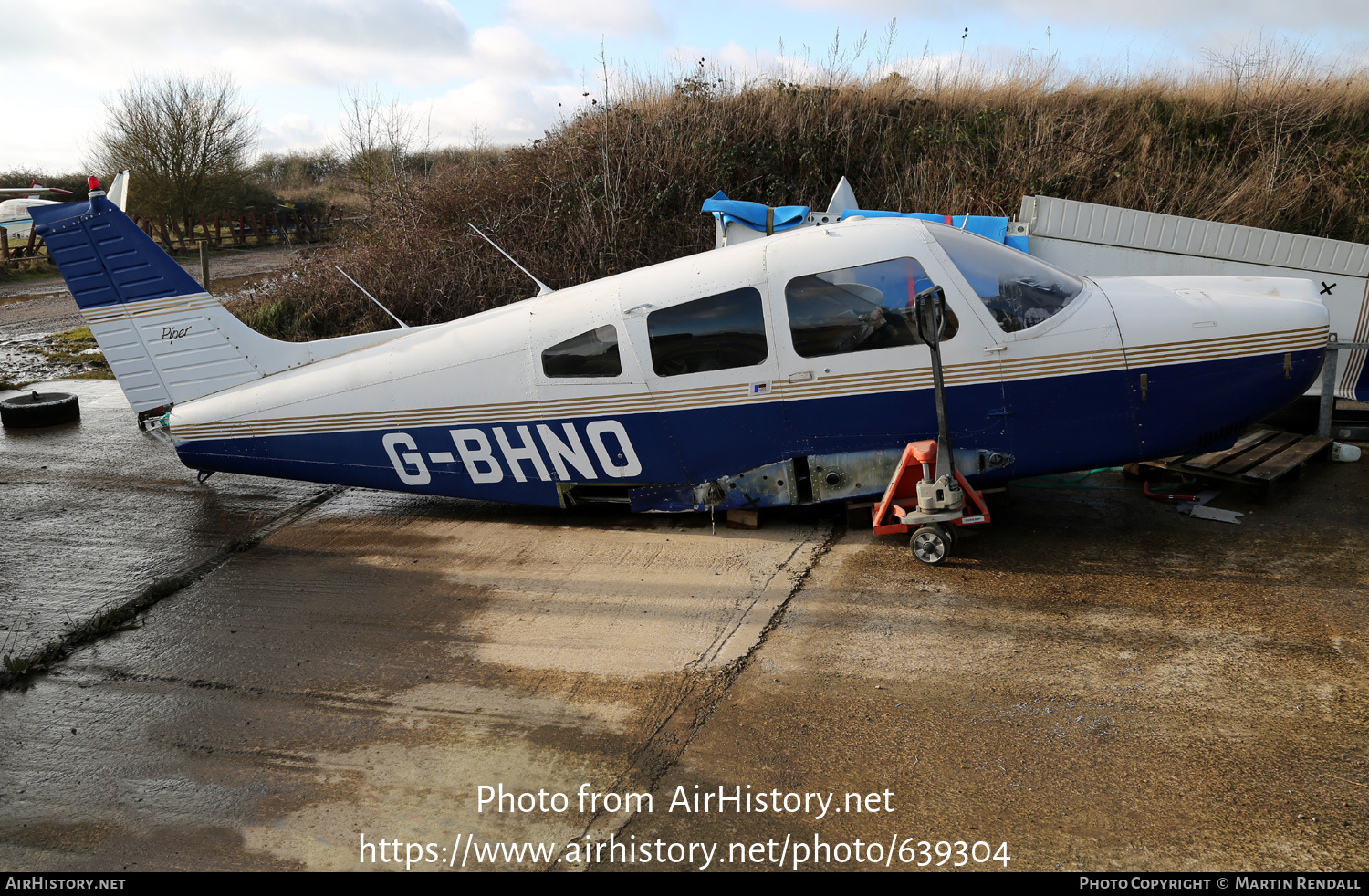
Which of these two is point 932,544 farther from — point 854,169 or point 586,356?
point 854,169

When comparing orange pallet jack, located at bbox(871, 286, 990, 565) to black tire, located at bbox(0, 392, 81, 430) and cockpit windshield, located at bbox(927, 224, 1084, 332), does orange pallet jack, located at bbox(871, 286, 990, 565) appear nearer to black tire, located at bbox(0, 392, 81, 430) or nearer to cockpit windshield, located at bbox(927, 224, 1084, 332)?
cockpit windshield, located at bbox(927, 224, 1084, 332)

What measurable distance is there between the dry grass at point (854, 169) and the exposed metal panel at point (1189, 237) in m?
3.93

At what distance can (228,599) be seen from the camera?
5.61 metres

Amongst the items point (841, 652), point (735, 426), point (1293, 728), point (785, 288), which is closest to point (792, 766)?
point (841, 652)

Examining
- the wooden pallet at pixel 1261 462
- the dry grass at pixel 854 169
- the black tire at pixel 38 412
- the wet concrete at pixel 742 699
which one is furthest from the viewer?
the dry grass at pixel 854 169

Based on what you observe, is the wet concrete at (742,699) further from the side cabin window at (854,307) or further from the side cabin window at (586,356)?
the side cabin window at (854,307)

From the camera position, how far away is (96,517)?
282 inches

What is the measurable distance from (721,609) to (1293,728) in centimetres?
283

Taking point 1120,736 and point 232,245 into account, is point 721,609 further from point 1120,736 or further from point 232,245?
point 232,245

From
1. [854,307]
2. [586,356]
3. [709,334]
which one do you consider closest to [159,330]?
[586,356]

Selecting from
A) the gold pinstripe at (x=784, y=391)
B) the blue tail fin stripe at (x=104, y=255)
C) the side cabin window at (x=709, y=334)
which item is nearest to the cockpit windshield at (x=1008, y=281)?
the gold pinstripe at (x=784, y=391)

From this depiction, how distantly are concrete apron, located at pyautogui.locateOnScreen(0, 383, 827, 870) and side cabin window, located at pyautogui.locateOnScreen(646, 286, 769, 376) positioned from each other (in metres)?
1.31

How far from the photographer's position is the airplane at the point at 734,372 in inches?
219

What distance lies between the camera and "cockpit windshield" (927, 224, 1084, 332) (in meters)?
5.62
